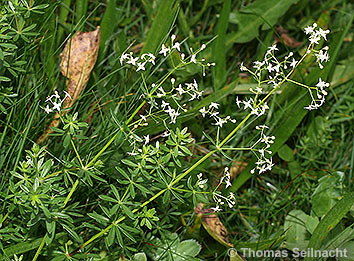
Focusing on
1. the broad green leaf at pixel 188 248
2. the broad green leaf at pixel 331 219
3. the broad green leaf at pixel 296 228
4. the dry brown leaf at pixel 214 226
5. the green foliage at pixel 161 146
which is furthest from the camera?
the broad green leaf at pixel 296 228

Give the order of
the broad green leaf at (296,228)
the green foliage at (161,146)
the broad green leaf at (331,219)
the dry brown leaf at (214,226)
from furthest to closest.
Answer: the broad green leaf at (296,228)
the dry brown leaf at (214,226)
the broad green leaf at (331,219)
the green foliage at (161,146)

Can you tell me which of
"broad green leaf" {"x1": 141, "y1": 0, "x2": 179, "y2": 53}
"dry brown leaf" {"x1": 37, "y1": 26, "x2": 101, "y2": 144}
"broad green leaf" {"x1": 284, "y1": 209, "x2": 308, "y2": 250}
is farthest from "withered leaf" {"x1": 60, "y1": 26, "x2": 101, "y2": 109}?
"broad green leaf" {"x1": 284, "y1": 209, "x2": 308, "y2": 250}

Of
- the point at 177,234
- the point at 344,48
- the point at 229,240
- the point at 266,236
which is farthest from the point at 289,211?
the point at 344,48

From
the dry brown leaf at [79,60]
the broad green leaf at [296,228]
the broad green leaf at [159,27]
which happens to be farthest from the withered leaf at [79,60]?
the broad green leaf at [296,228]

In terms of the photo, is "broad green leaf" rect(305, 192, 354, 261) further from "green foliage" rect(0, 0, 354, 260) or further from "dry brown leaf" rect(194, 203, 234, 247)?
"dry brown leaf" rect(194, 203, 234, 247)

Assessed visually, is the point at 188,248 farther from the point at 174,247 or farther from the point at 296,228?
the point at 296,228

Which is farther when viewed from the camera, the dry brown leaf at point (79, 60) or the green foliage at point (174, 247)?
the dry brown leaf at point (79, 60)

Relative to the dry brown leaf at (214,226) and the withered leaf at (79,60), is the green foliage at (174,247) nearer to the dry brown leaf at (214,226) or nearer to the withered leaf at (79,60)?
the dry brown leaf at (214,226)

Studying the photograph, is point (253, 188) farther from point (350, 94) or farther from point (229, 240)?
point (350, 94)
